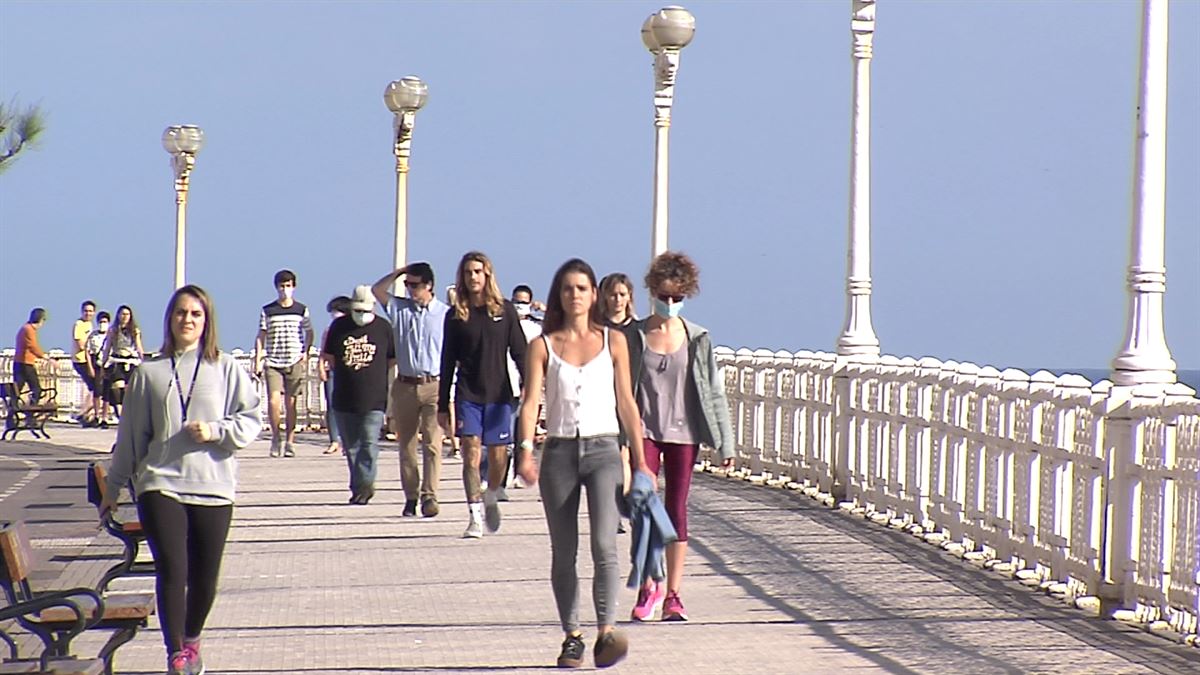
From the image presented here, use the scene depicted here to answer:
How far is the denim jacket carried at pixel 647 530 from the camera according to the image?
11211mm

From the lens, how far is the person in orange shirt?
3697 centimetres

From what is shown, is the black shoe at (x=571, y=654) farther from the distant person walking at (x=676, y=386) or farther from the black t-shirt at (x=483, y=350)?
the black t-shirt at (x=483, y=350)

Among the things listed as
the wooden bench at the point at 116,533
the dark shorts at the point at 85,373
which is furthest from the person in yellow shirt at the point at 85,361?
the wooden bench at the point at 116,533

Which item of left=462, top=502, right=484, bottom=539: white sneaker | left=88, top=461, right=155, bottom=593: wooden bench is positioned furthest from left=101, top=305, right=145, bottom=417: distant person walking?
left=88, top=461, right=155, bottom=593: wooden bench

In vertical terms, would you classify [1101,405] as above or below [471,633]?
above

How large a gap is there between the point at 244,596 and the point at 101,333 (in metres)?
24.6

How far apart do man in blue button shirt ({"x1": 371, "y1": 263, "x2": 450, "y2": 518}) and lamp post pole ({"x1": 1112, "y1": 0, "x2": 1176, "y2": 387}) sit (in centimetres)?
653

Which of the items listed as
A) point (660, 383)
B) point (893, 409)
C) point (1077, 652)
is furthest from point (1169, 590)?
point (893, 409)

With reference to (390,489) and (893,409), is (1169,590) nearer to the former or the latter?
(893,409)

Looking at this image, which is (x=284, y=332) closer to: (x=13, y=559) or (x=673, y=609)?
(x=673, y=609)

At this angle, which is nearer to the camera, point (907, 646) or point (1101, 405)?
point (907, 646)

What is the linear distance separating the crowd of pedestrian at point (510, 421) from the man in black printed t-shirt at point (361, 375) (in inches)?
30.3

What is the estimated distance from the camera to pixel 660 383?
12.8 m

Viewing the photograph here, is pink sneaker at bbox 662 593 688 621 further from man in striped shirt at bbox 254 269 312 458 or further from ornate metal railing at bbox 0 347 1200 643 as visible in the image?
man in striped shirt at bbox 254 269 312 458
